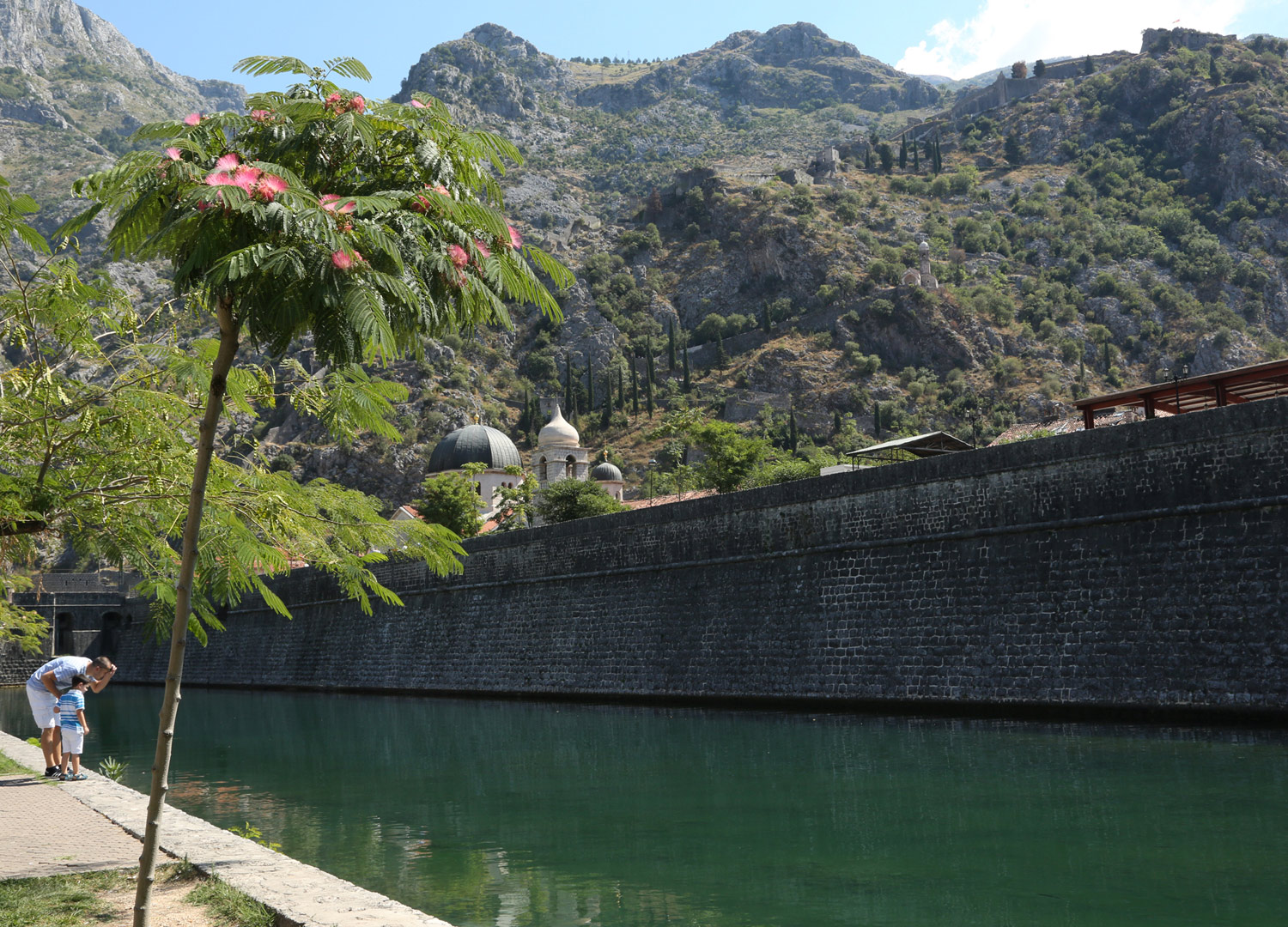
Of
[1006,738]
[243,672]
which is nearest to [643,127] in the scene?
[243,672]

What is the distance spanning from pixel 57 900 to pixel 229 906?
3.23ft

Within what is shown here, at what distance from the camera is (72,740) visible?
1145 cm

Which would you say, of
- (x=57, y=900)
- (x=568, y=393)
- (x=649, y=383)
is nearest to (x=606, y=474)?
(x=649, y=383)

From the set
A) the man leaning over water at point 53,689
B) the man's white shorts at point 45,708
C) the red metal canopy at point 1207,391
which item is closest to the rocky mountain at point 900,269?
the red metal canopy at point 1207,391

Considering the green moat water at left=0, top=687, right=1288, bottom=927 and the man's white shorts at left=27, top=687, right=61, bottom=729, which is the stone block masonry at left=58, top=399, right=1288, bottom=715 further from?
the man's white shorts at left=27, top=687, right=61, bottom=729

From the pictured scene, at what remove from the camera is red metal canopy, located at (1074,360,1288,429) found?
1847 centimetres

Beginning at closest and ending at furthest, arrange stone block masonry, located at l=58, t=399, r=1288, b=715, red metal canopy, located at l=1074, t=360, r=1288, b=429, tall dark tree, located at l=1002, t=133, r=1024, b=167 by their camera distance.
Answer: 1. stone block masonry, located at l=58, t=399, r=1288, b=715
2. red metal canopy, located at l=1074, t=360, r=1288, b=429
3. tall dark tree, located at l=1002, t=133, r=1024, b=167

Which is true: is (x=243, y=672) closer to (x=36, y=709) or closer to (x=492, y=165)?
(x=36, y=709)

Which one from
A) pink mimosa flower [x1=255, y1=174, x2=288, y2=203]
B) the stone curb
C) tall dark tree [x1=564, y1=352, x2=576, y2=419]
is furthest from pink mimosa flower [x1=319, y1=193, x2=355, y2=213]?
tall dark tree [x1=564, y1=352, x2=576, y2=419]

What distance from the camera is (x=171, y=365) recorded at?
7422 mm

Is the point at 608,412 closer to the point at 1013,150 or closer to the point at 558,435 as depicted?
the point at 558,435

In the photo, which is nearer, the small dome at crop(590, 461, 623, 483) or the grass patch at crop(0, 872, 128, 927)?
the grass patch at crop(0, 872, 128, 927)

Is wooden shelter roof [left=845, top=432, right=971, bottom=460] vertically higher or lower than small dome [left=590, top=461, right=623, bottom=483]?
lower

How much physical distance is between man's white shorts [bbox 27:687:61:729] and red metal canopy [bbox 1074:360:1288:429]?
16.9 meters
